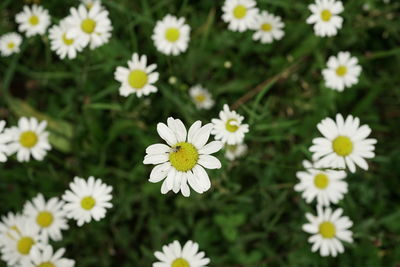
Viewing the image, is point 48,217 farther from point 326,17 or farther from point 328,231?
point 326,17

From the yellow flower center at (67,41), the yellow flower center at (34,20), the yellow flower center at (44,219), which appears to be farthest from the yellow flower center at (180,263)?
the yellow flower center at (34,20)

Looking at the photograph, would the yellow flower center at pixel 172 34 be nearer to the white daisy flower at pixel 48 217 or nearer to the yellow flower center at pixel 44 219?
the white daisy flower at pixel 48 217

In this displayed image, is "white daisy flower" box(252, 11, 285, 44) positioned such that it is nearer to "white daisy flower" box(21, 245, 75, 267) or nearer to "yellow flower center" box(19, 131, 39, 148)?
"yellow flower center" box(19, 131, 39, 148)

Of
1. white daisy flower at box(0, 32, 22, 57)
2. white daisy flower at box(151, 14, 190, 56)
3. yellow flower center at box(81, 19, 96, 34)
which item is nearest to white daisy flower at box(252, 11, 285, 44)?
white daisy flower at box(151, 14, 190, 56)

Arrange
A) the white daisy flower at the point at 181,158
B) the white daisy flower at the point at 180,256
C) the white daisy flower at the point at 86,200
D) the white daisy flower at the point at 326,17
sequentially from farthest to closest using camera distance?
the white daisy flower at the point at 326,17
the white daisy flower at the point at 86,200
the white daisy flower at the point at 180,256
the white daisy flower at the point at 181,158

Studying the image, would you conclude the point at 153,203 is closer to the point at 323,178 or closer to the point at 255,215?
the point at 255,215

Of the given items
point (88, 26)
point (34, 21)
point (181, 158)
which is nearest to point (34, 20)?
point (34, 21)
